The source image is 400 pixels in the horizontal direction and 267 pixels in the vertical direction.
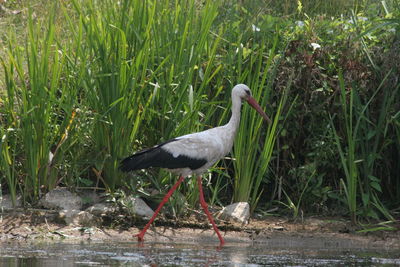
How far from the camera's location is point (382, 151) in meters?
7.78

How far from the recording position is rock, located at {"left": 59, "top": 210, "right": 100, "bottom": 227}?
6.84m

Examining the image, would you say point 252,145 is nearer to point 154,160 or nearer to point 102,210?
point 154,160

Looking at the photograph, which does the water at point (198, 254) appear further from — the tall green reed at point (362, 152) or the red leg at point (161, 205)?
the tall green reed at point (362, 152)

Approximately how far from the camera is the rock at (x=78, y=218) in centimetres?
684

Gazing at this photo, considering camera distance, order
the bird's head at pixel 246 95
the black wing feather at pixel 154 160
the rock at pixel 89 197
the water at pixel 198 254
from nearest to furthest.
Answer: the water at pixel 198 254, the black wing feather at pixel 154 160, the bird's head at pixel 246 95, the rock at pixel 89 197

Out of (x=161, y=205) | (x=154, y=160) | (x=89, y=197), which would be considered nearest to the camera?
(x=154, y=160)

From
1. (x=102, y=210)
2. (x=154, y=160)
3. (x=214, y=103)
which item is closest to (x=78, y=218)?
(x=102, y=210)

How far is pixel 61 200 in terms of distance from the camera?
7.10 meters

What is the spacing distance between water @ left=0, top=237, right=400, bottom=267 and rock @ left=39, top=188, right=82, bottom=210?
2.08ft

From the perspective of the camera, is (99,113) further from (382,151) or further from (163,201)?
(382,151)

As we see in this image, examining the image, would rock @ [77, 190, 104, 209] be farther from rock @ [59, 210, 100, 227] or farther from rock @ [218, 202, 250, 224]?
rock @ [218, 202, 250, 224]

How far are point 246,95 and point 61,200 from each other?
178 centimetres

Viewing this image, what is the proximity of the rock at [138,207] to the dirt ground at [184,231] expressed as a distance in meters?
0.09

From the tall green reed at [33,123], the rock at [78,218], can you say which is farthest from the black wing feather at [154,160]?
the tall green reed at [33,123]
